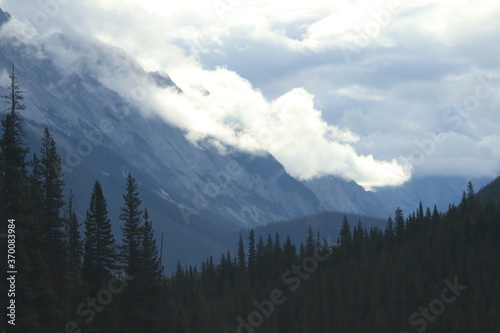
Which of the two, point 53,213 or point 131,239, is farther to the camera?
point 131,239

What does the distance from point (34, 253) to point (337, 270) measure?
5213 inches

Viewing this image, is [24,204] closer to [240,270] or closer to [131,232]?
[131,232]

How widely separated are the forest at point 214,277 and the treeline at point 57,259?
117 mm

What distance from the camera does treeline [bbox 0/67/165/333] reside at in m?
51.3

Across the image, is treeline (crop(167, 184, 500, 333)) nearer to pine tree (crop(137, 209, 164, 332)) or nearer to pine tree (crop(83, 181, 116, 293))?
pine tree (crop(137, 209, 164, 332))

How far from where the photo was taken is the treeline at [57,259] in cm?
5128

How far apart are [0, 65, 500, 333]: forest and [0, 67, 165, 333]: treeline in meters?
0.12

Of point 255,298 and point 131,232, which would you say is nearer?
point 131,232

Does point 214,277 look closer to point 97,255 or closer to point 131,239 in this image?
point 131,239

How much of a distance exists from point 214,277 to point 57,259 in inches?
4928

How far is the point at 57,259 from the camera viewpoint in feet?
243

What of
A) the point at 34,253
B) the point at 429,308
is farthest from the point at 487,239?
the point at 34,253

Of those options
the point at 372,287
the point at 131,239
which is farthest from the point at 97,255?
the point at 372,287

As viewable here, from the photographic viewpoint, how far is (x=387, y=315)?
143 meters
